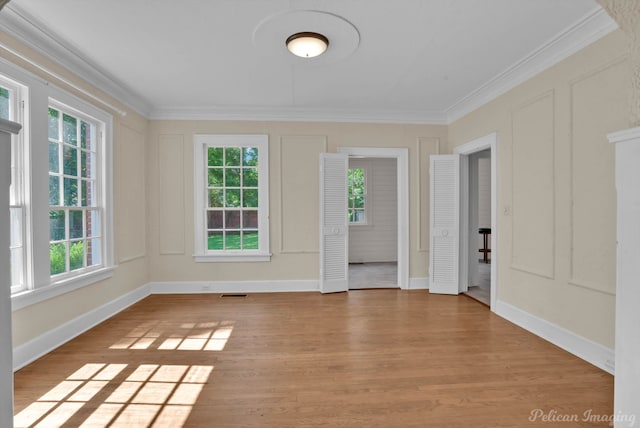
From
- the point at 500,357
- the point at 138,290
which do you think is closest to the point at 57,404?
the point at 138,290

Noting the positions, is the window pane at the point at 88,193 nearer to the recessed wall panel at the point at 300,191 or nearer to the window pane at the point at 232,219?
the window pane at the point at 232,219

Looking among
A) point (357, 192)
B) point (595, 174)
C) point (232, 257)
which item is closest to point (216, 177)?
point (232, 257)

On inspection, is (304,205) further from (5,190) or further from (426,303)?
(5,190)

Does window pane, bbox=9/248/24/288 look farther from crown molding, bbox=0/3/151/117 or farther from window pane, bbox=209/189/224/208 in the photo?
window pane, bbox=209/189/224/208

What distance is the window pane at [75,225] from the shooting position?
11.2 ft

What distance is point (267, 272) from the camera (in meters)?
5.10

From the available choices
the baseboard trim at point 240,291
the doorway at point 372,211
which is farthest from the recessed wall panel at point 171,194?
the doorway at point 372,211

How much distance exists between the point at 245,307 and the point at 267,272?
0.90m

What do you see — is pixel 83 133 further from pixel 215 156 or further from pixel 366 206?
pixel 366 206

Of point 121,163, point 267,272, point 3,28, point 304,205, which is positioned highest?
point 3,28

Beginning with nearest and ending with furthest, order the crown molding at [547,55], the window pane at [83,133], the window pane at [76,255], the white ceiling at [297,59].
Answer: the white ceiling at [297,59] < the crown molding at [547,55] < the window pane at [76,255] < the window pane at [83,133]

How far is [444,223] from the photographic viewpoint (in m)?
4.97

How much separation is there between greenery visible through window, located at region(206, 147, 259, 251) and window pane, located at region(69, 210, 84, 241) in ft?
5.67

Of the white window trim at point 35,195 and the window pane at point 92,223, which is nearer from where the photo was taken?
the white window trim at point 35,195
